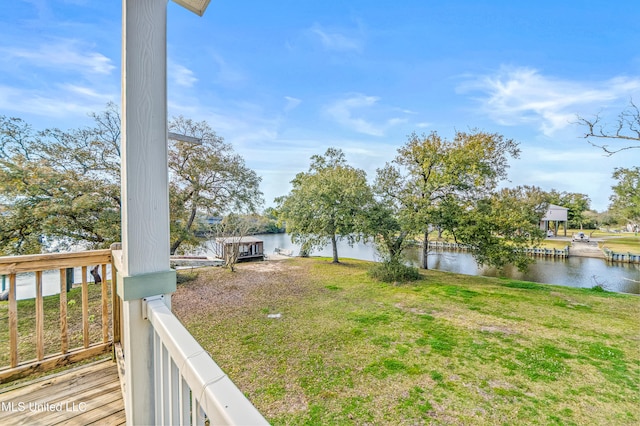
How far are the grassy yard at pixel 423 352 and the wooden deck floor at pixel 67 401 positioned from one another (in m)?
1.33

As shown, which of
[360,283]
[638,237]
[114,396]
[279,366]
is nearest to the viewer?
[114,396]

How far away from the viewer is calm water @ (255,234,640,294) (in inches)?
354

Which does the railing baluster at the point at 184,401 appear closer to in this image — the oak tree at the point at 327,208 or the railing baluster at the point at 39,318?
the railing baluster at the point at 39,318

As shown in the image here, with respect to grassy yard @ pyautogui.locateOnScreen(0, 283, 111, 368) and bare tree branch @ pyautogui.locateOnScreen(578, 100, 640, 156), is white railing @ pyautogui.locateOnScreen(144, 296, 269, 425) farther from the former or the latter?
bare tree branch @ pyautogui.locateOnScreen(578, 100, 640, 156)

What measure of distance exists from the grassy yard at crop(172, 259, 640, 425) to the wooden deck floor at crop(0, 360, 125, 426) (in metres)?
1.33

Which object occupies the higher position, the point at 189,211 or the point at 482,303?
the point at 189,211

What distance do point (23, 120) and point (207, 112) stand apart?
11.5 ft

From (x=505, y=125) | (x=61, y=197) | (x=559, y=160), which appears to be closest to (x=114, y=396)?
(x=61, y=197)

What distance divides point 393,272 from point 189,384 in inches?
273

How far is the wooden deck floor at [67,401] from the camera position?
132 cm

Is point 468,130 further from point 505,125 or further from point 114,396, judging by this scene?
point 114,396

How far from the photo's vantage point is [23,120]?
4.81 m

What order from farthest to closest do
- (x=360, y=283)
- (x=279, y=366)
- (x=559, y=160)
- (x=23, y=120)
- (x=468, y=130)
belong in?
(x=559, y=160) < (x=468, y=130) < (x=360, y=283) < (x=23, y=120) < (x=279, y=366)

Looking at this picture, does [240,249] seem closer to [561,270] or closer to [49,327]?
[49,327]
